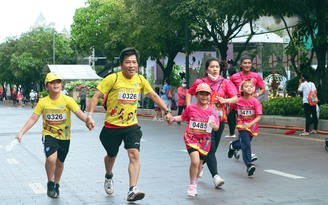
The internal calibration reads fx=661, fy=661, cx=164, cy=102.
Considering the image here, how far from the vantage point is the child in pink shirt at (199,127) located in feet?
27.1

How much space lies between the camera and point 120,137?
26.5 feet

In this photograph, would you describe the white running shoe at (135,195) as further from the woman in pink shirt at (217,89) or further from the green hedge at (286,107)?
the green hedge at (286,107)

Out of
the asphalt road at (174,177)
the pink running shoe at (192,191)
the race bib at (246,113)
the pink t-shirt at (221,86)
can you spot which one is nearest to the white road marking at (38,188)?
the asphalt road at (174,177)

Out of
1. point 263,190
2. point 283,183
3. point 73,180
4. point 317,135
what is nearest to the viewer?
point 263,190

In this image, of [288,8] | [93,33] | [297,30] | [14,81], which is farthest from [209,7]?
[14,81]

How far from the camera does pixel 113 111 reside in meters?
8.00

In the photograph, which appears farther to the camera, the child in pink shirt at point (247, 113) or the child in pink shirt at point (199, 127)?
the child in pink shirt at point (247, 113)

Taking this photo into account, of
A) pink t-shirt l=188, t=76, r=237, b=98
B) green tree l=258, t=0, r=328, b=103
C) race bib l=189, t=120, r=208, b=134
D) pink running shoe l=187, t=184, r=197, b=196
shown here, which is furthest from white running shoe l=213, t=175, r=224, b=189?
green tree l=258, t=0, r=328, b=103

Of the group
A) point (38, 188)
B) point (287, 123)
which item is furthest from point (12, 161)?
point (287, 123)

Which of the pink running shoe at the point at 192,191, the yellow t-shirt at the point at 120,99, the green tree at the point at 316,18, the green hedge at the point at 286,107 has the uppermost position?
the green tree at the point at 316,18

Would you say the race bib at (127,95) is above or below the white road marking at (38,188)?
above

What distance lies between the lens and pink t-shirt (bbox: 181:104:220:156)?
832 cm

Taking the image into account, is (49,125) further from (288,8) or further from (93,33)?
(93,33)

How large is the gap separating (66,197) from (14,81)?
8347 cm
